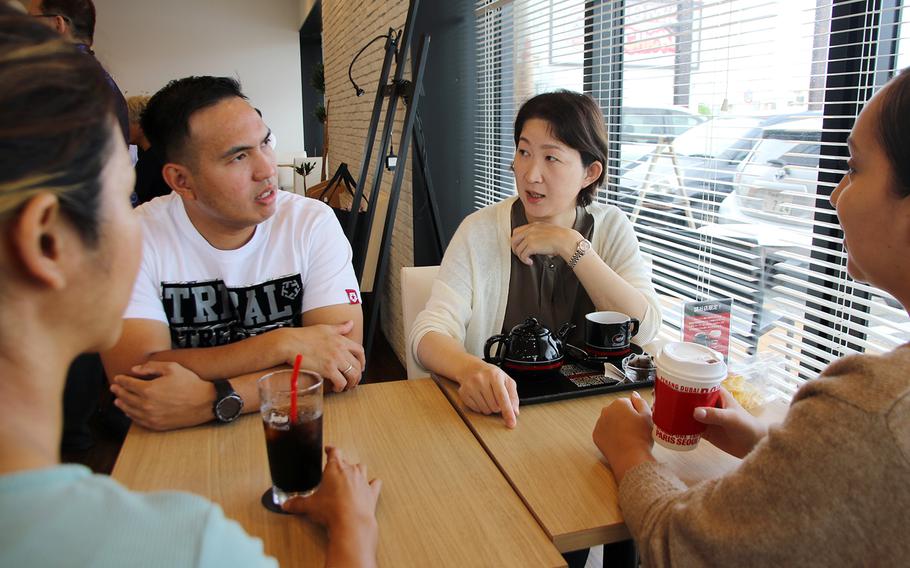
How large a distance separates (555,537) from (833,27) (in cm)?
140

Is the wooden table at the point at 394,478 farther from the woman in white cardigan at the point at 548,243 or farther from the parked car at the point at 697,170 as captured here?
the parked car at the point at 697,170

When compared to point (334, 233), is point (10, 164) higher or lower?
higher

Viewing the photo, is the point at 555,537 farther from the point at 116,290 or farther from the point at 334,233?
the point at 334,233

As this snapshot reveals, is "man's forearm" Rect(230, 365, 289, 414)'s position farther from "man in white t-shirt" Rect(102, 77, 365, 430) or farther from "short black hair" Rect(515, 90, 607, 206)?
"short black hair" Rect(515, 90, 607, 206)

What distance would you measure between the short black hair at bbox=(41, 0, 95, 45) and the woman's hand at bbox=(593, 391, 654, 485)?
8.28 ft

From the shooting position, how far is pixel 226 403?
1.22 meters

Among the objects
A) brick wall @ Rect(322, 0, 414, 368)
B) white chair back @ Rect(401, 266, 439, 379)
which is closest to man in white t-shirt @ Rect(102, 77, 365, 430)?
white chair back @ Rect(401, 266, 439, 379)

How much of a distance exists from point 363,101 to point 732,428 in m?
4.21

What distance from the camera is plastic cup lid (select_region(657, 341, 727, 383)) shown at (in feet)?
3.23

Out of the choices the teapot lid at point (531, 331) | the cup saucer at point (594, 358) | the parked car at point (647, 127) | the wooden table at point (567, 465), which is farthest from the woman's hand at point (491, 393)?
the parked car at point (647, 127)

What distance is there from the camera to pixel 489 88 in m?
3.31

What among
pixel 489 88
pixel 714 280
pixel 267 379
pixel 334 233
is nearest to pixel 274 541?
pixel 267 379

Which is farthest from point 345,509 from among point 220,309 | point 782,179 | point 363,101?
point 363,101

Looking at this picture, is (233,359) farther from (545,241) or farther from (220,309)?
(545,241)
